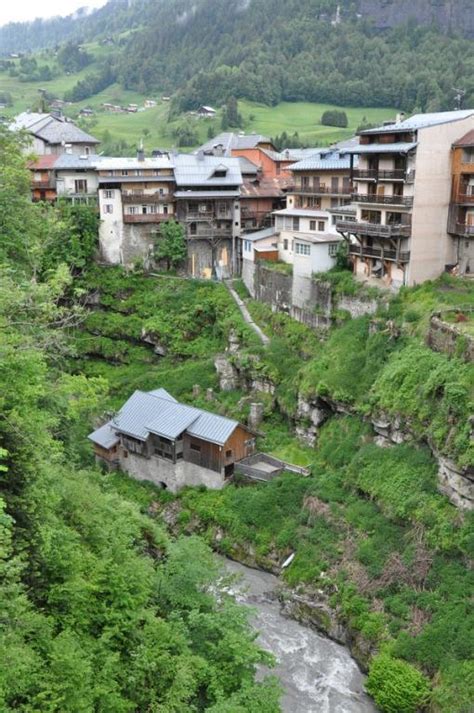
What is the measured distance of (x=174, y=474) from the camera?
43.0 m

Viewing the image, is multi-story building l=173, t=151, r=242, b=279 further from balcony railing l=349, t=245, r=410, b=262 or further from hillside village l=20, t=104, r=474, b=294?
balcony railing l=349, t=245, r=410, b=262

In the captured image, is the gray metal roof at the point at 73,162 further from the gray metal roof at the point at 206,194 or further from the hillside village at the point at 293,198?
the gray metal roof at the point at 206,194

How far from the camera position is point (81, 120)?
132m

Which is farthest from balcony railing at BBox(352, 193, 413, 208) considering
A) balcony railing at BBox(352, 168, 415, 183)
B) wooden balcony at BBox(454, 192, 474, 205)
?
wooden balcony at BBox(454, 192, 474, 205)

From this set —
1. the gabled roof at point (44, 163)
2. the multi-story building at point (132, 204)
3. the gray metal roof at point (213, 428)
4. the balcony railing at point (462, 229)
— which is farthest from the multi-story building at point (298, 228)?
the gabled roof at point (44, 163)

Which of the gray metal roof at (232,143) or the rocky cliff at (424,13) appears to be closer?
the gray metal roof at (232,143)

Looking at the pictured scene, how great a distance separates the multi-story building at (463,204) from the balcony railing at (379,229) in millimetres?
3544

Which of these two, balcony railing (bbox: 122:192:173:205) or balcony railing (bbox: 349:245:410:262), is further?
balcony railing (bbox: 122:192:173:205)

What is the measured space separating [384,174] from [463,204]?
5.74 meters

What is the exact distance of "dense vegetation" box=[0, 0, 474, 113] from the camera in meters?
133

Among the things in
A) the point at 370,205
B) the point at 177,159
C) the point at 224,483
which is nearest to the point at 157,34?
the point at 177,159

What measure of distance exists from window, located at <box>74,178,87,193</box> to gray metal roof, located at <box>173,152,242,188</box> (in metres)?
9.45

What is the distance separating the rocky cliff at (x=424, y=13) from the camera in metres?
145

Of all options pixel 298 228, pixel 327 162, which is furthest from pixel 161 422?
pixel 327 162
